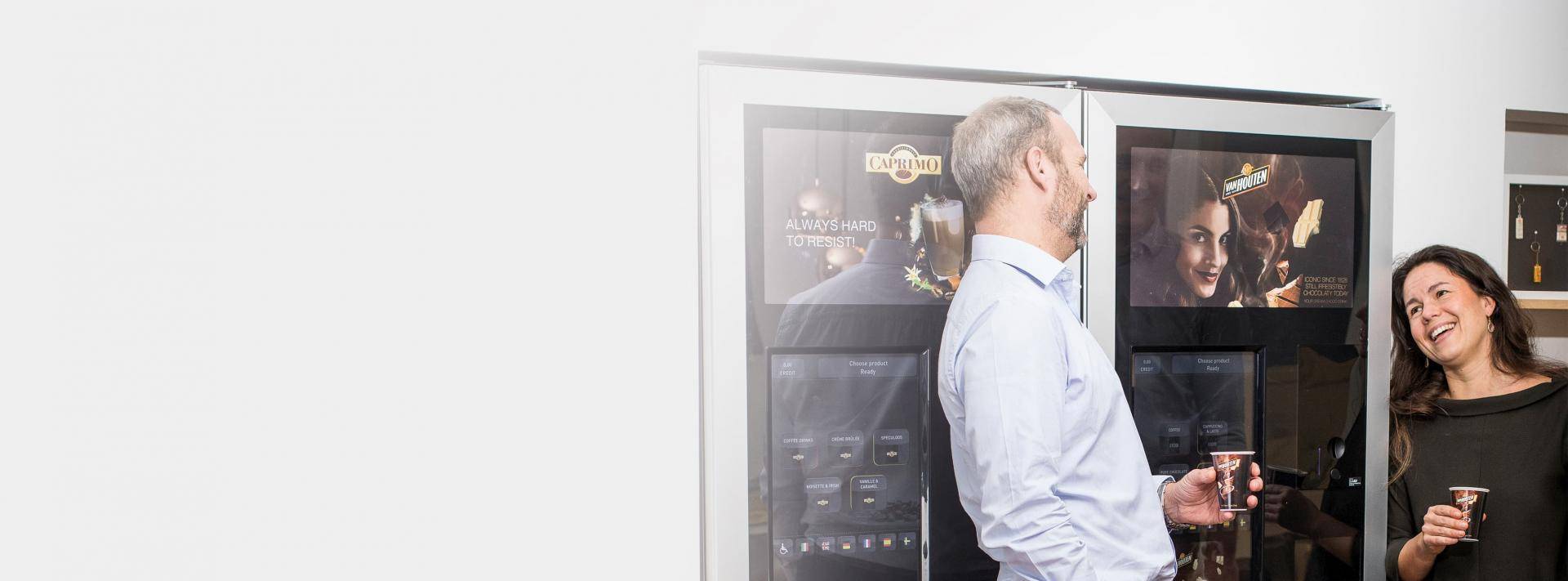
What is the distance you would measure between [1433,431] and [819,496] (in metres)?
1.40

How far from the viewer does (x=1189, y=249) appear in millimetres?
1473

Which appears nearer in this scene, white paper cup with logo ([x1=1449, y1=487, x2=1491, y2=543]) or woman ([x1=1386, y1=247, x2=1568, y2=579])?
white paper cup with logo ([x1=1449, y1=487, x2=1491, y2=543])

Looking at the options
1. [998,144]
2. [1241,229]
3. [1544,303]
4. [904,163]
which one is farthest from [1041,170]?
[1544,303]

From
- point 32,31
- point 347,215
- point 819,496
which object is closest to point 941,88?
point 819,496

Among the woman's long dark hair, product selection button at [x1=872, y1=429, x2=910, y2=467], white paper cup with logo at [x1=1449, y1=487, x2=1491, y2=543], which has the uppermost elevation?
the woman's long dark hair

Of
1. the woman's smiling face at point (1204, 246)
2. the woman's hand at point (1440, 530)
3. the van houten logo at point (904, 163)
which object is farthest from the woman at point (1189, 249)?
the woman's hand at point (1440, 530)

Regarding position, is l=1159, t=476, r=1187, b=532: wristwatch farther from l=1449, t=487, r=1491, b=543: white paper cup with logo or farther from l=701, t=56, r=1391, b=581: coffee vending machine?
l=1449, t=487, r=1491, b=543: white paper cup with logo

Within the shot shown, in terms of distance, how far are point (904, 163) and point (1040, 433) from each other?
48cm

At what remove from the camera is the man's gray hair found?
1.29 metres

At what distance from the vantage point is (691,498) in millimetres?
1347

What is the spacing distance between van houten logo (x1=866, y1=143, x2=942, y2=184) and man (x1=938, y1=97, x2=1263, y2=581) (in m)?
0.04

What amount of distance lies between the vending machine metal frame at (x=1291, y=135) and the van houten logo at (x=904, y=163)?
0.28 m

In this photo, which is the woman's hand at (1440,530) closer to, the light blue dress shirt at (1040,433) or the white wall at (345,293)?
the light blue dress shirt at (1040,433)

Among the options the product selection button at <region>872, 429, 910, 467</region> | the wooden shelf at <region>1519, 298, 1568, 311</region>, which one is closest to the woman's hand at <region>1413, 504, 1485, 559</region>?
the wooden shelf at <region>1519, 298, 1568, 311</region>
